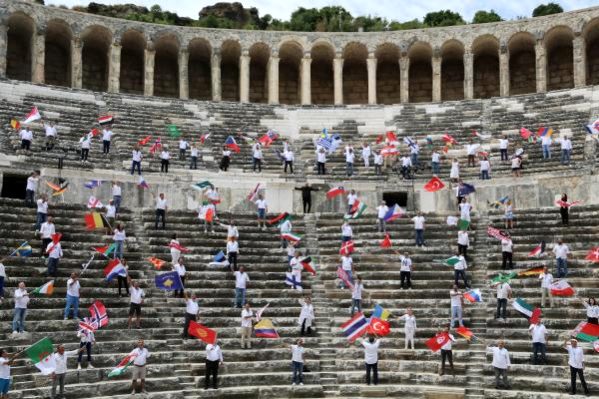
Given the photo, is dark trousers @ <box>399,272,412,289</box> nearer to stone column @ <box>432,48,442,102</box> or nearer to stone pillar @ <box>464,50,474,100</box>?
stone column @ <box>432,48,442,102</box>

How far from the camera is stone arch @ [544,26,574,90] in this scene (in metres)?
39.9

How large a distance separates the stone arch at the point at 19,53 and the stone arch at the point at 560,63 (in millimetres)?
27070

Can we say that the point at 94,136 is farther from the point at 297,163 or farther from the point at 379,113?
the point at 379,113

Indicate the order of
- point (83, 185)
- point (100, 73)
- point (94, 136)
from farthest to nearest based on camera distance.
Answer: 1. point (100, 73)
2. point (94, 136)
3. point (83, 185)

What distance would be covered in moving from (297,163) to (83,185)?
32.2 feet

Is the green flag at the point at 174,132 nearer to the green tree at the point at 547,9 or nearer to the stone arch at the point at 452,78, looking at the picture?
the stone arch at the point at 452,78

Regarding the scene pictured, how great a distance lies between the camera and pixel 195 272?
69.5ft

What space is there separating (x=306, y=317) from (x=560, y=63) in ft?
91.0

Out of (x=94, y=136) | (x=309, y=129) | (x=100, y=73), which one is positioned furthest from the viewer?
(x=100, y=73)

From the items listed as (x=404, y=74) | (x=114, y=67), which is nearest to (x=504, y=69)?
(x=404, y=74)

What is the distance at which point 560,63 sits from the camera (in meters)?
40.6

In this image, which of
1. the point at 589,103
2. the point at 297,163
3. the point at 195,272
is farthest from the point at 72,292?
the point at 589,103

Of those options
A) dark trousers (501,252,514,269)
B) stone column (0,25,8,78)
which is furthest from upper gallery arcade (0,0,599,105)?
dark trousers (501,252,514,269)

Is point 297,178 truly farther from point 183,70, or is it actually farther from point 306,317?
point 183,70
